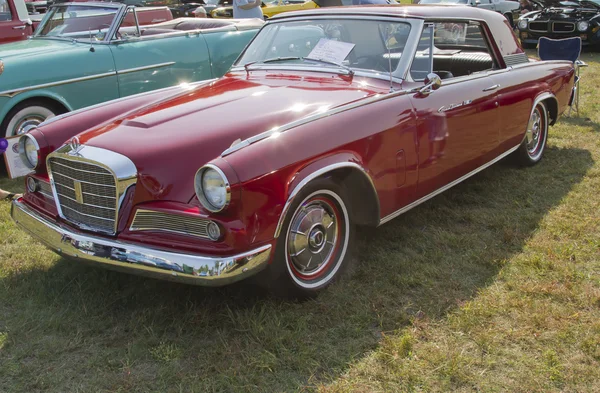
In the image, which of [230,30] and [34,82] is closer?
[34,82]

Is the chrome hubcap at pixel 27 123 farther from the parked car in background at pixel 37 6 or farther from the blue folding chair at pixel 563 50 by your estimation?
the parked car in background at pixel 37 6

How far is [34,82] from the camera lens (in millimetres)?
5219

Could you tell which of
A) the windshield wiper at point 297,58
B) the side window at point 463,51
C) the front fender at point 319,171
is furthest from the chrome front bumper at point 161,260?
the side window at point 463,51

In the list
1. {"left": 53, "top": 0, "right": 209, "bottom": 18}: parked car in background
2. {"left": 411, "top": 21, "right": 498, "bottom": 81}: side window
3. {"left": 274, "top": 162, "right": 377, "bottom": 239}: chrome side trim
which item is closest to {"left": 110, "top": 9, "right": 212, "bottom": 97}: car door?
{"left": 411, "top": 21, "right": 498, "bottom": 81}: side window

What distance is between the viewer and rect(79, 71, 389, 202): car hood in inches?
109

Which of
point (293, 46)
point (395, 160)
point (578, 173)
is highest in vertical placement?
point (293, 46)

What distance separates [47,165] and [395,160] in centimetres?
189

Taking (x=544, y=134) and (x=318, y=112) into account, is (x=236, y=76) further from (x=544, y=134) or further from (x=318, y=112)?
(x=544, y=134)

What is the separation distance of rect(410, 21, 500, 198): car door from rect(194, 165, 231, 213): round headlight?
1.41m

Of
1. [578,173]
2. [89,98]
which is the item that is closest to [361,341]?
[578,173]

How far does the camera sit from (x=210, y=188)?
2.58 meters

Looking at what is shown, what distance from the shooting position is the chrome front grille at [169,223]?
2.59m

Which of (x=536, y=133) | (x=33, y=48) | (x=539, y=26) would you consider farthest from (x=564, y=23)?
(x=33, y=48)

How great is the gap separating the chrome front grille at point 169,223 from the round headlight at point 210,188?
0.26ft
